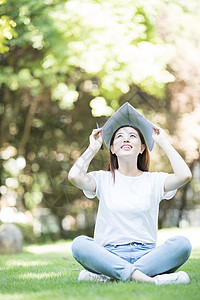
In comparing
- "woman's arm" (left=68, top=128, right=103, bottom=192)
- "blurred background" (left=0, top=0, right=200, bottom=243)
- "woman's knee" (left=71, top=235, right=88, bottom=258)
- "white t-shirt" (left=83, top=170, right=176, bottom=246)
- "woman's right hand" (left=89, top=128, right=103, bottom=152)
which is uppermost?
"woman's right hand" (left=89, top=128, right=103, bottom=152)

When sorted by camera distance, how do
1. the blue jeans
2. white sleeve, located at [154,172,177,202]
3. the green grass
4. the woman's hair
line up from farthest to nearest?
the woman's hair → white sleeve, located at [154,172,177,202] → the blue jeans → the green grass

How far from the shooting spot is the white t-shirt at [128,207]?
3193mm

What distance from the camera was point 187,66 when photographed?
33.6 feet

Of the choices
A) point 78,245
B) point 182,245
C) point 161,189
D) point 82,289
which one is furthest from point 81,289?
point 161,189

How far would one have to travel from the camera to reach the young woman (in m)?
3.03

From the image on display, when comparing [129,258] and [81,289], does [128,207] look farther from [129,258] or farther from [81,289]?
[81,289]

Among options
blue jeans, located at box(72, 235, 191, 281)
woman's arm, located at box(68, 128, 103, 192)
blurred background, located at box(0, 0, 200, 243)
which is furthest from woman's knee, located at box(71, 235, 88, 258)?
blurred background, located at box(0, 0, 200, 243)

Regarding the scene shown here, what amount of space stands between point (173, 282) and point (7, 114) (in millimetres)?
9369

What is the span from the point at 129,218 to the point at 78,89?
25.8ft

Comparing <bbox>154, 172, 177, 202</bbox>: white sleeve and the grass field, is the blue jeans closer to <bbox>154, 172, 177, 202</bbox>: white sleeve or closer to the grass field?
the grass field

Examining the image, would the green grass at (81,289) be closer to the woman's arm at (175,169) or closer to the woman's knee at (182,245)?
the woman's knee at (182,245)

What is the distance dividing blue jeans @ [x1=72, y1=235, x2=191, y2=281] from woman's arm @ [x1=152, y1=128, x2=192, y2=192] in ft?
1.31

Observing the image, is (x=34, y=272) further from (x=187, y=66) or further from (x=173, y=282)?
(x=187, y=66)

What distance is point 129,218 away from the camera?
3.21 metres
